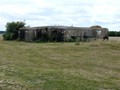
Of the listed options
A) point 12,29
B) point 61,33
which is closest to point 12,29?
point 12,29

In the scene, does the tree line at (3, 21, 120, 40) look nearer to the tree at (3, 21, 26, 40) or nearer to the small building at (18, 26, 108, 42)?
the tree at (3, 21, 26, 40)

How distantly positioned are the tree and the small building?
375 cm

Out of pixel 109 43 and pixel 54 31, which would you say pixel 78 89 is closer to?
pixel 109 43

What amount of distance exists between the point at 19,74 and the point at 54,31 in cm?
3007

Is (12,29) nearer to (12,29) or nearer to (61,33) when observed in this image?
(12,29)

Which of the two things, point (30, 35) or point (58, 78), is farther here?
point (30, 35)

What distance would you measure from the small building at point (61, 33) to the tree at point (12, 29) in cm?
375

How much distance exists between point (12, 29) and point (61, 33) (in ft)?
34.4

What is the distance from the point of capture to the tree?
49.2 meters

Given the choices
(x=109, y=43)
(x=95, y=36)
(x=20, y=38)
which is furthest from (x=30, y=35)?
(x=109, y=43)

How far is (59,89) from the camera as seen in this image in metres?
9.38

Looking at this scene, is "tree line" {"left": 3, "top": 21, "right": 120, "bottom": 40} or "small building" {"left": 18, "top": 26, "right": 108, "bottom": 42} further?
"tree line" {"left": 3, "top": 21, "right": 120, "bottom": 40}

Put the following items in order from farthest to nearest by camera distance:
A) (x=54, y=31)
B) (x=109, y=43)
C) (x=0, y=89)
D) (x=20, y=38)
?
(x=20, y=38) < (x=54, y=31) < (x=109, y=43) < (x=0, y=89)

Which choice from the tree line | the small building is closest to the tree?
the tree line
